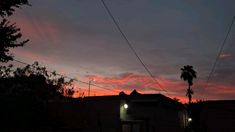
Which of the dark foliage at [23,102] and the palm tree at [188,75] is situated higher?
the palm tree at [188,75]

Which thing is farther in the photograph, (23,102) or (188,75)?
(188,75)

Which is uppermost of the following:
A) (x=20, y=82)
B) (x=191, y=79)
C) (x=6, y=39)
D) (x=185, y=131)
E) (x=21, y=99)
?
(x=191, y=79)

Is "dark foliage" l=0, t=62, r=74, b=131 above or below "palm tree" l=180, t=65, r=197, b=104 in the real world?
below

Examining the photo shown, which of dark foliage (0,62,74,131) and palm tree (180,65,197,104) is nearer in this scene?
dark foliage (0,62,74,131)

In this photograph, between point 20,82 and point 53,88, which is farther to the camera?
point 53,88

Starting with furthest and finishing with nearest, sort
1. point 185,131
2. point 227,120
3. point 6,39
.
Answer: point 185,131 < point 227,120 < point 6,39

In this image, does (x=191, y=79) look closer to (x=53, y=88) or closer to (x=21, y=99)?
(x=53, y=88)

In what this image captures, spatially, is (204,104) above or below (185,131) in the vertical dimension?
above

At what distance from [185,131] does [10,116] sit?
25.4 metres

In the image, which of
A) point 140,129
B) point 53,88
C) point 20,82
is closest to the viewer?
point 20,82

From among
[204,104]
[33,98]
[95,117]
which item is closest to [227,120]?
[204,104]

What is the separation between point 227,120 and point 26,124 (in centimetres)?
2510

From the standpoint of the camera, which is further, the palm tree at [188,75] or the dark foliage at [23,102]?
the palm tree at [188,75]

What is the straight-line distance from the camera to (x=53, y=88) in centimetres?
2458
